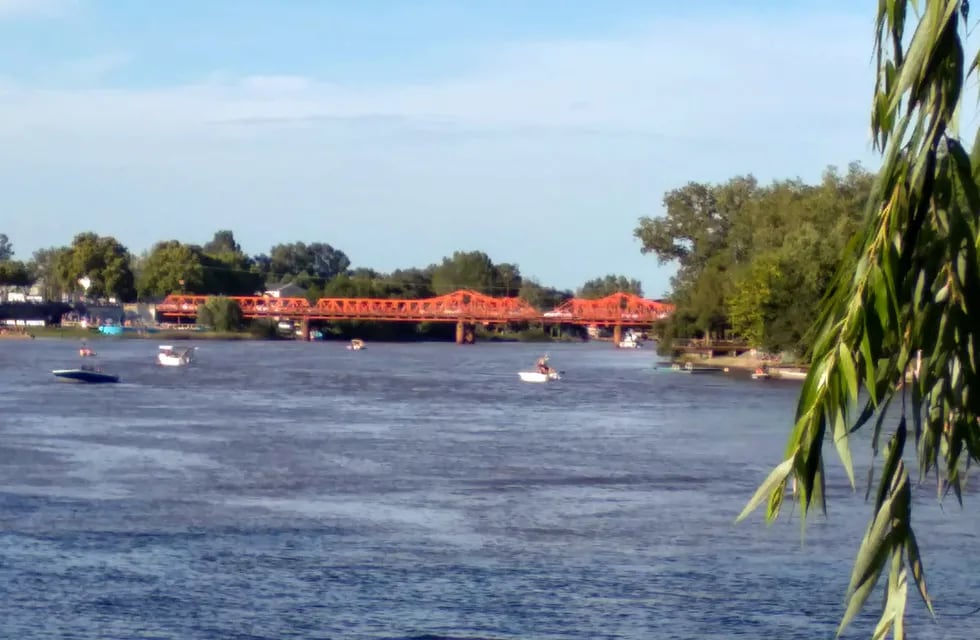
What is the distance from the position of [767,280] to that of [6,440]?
45.3 metres

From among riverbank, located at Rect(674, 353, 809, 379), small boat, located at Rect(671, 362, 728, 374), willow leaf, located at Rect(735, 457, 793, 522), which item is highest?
willow leaf, located at Rect(735, 457, 793, 522)

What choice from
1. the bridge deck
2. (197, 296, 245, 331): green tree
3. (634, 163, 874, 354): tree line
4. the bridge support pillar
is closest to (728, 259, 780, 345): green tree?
(634, 163, 874, 354): tree line

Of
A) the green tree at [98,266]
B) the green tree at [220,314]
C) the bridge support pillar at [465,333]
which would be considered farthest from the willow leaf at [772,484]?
the green tree at [98,266]

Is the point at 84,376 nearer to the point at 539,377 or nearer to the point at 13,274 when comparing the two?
the point at 539,377

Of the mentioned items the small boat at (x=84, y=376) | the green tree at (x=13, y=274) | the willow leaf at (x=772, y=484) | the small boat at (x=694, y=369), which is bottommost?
the small boat at (x=84, y=376)

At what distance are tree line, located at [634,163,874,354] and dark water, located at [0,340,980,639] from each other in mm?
21142

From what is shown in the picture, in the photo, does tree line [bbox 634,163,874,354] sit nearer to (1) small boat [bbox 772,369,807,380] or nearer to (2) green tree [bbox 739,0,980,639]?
(1) small boat [bbox 772,369,807,380]

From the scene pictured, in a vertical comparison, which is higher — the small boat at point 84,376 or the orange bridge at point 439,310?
the orange bridge at point 439,310

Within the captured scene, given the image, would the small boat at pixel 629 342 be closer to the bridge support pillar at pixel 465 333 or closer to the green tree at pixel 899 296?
the bridge support pillar at pixel 465 333

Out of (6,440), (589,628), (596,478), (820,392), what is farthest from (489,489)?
(820,392)

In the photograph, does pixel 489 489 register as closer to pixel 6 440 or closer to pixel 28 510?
pixel 28 510

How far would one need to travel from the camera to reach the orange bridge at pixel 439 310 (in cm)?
15150

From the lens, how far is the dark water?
18312mm

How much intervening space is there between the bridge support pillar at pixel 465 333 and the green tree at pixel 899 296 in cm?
15069
